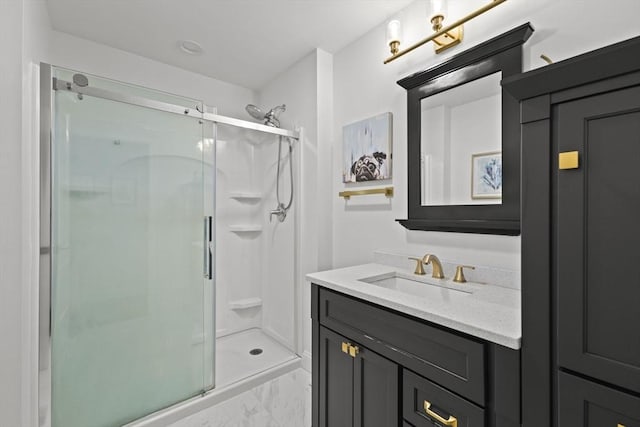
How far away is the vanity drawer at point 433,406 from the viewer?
87 centimetres

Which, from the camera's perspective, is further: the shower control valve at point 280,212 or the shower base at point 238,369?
the shower control valve at point 280,212

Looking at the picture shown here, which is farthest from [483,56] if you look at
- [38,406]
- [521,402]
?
[38,406]

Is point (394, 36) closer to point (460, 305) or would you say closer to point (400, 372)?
point (460, 305)

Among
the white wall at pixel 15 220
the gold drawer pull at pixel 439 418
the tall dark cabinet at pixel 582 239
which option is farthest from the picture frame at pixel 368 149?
the white wall at pixel 15 220

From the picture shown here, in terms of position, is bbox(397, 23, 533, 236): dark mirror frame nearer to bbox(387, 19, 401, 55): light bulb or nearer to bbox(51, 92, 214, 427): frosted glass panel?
bbox(387, 19, 401, 55): light bulb

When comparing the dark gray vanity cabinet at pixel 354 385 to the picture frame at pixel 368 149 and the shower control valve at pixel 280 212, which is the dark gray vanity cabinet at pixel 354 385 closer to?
the picture frame at pixel 368 149

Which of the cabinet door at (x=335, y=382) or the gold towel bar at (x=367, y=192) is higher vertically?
the gold towel bar at (x=367, y=192)

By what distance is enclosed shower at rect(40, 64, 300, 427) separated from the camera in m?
1.46

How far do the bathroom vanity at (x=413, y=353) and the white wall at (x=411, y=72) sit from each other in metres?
0.20

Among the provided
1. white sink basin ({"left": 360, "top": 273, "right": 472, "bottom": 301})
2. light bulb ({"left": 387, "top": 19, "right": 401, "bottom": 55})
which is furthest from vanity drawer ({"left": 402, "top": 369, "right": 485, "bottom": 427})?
light bulb ({"left": 387, "top": 19, "right": 401, "bottom": 55})

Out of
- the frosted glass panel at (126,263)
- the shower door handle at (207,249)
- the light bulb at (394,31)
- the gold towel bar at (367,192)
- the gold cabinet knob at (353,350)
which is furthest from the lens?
the shower door handle at (207,249)

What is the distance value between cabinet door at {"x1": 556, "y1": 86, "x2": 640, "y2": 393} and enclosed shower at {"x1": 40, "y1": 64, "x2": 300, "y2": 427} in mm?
1789

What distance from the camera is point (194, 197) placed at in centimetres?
189

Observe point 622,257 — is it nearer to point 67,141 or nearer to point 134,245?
point 134,245
